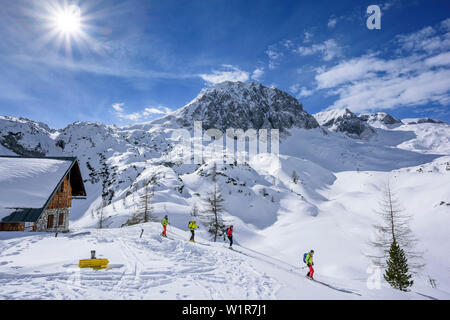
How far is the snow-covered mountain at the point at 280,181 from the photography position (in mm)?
29047

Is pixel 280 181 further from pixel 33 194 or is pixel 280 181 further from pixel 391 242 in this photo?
pixel 33 194

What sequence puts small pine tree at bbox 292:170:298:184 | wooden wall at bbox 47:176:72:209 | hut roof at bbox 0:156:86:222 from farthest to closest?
small pine tree at bbox 292:170:298:184, wooden wall at bbox 47:176:72:209, hut roof at bbox 0:156:86:222

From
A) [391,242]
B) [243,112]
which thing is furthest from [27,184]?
[243,112]

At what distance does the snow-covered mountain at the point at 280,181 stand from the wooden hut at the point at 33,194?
496cm

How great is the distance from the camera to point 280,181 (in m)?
67.6

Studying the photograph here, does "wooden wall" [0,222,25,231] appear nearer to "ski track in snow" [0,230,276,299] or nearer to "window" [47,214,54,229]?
"window" [47,214,54,229]

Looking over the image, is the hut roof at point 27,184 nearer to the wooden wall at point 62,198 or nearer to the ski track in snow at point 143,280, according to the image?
the wooden wall at point 62,198

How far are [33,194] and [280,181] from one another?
62.0 m

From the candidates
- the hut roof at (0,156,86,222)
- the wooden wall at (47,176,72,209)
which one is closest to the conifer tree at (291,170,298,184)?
the wooden wall at (47,176,72,209)

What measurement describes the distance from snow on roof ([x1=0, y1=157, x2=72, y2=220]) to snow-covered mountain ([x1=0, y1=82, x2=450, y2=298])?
530cm

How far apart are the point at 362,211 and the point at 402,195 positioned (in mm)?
10145

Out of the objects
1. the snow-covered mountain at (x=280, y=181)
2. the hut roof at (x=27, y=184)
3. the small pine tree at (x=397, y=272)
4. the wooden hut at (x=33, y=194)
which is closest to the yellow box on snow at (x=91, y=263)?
the snow-covered mountain at (x=280, y=181)

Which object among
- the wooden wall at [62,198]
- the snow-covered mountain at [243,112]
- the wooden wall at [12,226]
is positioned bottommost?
the wooden wall at [12,226]

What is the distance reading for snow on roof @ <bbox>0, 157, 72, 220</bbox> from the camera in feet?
44.5
